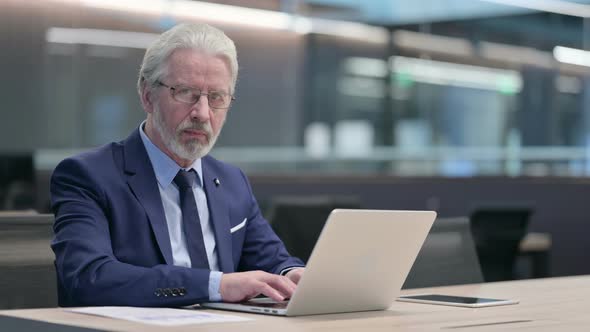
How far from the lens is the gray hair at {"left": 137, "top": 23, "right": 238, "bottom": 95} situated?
2.49 m

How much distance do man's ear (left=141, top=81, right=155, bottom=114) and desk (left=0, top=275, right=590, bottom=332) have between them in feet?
2.49

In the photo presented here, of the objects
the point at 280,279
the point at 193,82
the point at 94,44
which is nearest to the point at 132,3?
the point at 94,44

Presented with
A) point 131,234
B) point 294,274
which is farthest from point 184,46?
point 294,274

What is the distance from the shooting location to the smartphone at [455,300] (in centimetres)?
226

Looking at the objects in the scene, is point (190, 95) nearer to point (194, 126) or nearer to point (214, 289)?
point (194, 126)

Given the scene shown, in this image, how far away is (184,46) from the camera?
2.48m

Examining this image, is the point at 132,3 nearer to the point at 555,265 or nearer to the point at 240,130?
the point at 240,130

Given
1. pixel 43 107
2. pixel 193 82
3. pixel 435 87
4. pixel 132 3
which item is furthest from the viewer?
pixel 435 87

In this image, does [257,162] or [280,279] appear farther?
[257,162]

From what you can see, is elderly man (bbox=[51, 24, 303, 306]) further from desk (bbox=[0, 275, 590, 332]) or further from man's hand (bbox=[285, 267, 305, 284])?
desk (bbox=[0, 275, 590, 332])

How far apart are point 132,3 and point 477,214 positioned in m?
2.84

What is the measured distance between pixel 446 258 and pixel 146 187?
110cm

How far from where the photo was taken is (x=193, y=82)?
8.11ft

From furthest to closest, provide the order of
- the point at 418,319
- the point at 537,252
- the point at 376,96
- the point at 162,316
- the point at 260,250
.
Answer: the point at 376,96
the point at 537,252
the point at 260,250
the point at 418,319
the point at 162,316
